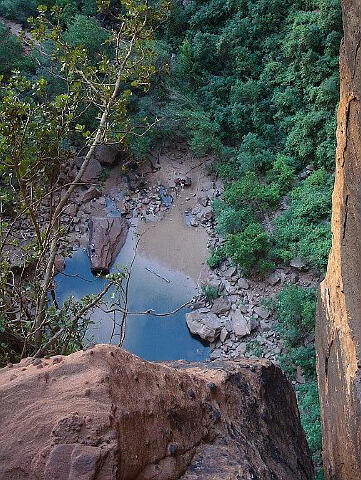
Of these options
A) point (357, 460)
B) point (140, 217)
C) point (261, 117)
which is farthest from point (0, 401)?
point (261, 117)

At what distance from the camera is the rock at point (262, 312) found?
990 cm

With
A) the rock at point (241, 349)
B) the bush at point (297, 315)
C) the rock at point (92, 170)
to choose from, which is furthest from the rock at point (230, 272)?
the rock at point (92, 170)

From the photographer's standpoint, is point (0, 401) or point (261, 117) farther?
point (261, 117)

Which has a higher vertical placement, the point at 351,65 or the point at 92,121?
the point at 92,121

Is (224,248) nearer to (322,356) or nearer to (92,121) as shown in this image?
(92,121)

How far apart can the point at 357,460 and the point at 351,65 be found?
2.85 m

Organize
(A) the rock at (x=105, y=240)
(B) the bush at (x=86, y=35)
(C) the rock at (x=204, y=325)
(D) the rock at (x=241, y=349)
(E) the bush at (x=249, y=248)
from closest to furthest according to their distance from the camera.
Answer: (D) the rock at (x=241, y=349), (C) the rock at (x=204, y=325), (E) the bush at (x=249, y=248), (A) the rock at (x=105, y=240), (B) the bush at (x=86, y=35)

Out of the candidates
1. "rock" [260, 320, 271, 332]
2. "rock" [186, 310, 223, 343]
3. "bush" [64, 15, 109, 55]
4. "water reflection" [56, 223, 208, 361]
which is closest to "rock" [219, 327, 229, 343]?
"rock" [186, 310, 223, 343]

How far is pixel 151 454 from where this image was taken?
105 inches

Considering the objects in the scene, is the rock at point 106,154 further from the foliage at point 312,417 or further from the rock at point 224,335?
the foliage at point 312,417

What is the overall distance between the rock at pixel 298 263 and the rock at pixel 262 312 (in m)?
1.06

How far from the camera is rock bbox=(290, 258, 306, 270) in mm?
10133

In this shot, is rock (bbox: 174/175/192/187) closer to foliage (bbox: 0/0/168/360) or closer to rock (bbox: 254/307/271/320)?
rock (bbox: 254/307/271/320)

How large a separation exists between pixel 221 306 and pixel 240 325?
0.59 metres
